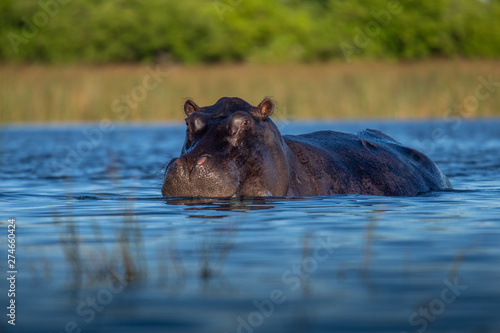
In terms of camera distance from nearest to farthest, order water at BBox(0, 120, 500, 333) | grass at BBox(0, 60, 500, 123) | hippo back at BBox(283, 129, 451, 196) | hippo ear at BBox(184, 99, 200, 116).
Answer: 1. water at BBox(0, 120, 500, 333)
2. hippo ear at BBox(184, 99, 200, 116)
3. hippo back at BBox(283, 129, 451, 196)
4. grass at BBox(0, 60, 500, 123)

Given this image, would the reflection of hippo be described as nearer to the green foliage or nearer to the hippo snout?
the hippo snout

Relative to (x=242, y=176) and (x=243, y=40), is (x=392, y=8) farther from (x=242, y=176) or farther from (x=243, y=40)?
(x=242, y=176)

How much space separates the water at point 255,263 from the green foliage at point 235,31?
30.3 meters

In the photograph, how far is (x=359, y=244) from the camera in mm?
4594

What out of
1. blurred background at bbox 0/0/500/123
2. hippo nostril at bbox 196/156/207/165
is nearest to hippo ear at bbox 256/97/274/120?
hippo nostril at bbox 196/156/207/165

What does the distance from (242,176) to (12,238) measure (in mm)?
1687

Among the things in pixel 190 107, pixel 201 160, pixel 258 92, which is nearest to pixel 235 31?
pixel 258 92

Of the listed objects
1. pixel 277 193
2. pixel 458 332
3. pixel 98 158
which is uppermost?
pixel 98 158

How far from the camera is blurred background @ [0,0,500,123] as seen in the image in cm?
2020

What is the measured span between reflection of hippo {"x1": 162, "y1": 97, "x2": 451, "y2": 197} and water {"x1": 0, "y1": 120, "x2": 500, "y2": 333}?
6.1 inches

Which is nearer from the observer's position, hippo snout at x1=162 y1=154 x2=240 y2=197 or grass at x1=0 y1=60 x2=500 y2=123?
hippo snout at x1=162 y1=154 x2=240 y2=197

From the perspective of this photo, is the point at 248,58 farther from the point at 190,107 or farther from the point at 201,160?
the point at 201,160

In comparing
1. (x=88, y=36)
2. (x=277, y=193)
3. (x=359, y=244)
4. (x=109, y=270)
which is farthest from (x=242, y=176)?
(x=88, y=36)

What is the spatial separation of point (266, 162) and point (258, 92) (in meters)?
14.7
